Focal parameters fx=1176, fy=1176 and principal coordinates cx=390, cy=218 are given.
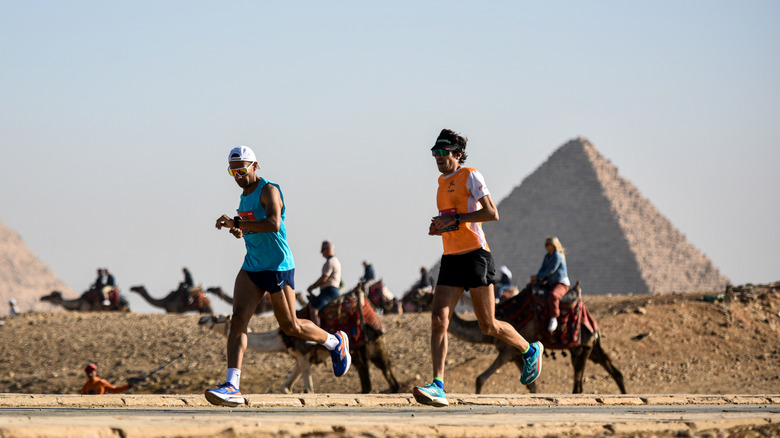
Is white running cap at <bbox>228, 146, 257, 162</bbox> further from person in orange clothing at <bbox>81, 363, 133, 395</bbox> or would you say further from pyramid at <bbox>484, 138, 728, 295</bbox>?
pyramid at <bbox>484, 138, 728, 295</bbox>

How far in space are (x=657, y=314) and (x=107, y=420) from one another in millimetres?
17301

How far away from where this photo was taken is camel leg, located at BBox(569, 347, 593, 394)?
13.1 meters

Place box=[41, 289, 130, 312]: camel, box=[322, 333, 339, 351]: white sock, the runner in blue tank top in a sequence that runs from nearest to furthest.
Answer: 1. the runner in blue tank top
2. box=[322, 333, 339, 351]: white sock
3. box=[41, 289, 130, 312]: camel

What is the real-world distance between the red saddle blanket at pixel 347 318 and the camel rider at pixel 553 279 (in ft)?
6.46

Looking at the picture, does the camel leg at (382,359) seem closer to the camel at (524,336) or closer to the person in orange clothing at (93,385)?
the camel at (524,336)

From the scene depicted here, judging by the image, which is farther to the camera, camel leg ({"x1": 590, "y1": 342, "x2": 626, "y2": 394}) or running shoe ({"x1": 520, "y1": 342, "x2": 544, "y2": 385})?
camel leg ({"x1": 590, "y1": 342, "x2": 626, "y2": 394})

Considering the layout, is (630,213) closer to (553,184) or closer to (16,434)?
(553,184)

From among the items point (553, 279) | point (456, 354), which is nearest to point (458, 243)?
point (553, 279)

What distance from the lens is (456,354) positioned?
1948 centimetres

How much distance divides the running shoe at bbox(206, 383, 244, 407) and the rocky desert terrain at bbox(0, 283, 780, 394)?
29.0 feet

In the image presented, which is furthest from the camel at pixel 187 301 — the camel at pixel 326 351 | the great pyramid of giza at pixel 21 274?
the great pyramid of giza at pixel 21 274

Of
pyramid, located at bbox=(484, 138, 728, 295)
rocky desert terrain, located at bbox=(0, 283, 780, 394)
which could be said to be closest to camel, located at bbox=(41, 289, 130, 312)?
rocky desert terrain, located at bbox=(0, 283, 780, 394)

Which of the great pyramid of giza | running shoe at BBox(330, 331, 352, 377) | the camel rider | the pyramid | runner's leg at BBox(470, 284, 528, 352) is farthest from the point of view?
the great pyramid of giza

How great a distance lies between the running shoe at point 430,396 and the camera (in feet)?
22.9
